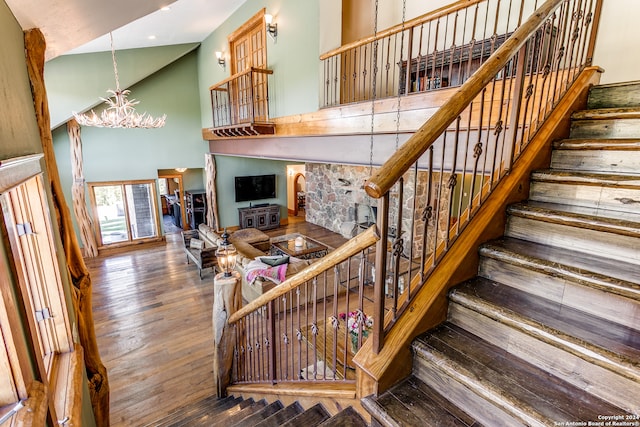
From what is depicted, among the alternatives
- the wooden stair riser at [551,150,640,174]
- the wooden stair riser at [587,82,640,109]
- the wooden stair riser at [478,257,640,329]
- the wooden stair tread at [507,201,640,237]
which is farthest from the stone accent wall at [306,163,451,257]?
the wooden stair riser at [478,257,640,329]

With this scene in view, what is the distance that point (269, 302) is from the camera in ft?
7.48

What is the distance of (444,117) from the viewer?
4.64 ft

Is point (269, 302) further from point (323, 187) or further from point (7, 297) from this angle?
point (323, 187)

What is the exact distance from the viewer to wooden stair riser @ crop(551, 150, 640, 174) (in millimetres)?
1822

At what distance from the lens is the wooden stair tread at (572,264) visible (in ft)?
4.32

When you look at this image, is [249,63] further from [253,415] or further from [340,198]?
[253,415]

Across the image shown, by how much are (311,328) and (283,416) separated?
40.4 inches

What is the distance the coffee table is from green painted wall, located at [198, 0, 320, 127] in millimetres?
2966

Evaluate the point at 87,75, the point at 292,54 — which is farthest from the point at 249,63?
the point at 87,75

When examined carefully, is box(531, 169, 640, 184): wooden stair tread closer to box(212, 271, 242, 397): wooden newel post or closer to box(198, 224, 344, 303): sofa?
box(212, 271, 242, 397): wooden newel post

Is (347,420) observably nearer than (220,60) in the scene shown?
Yes

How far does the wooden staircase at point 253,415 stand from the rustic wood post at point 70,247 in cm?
71

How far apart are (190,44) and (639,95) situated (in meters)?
9.20

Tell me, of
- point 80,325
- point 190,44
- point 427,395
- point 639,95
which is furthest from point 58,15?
point 190,44
